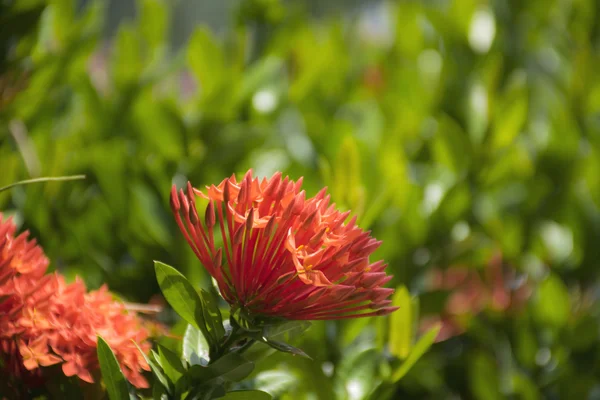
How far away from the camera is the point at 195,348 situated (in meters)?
0.31

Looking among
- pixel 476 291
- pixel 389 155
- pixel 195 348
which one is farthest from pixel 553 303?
pixel 195 348

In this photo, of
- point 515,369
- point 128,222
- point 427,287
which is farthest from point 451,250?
point 128,222

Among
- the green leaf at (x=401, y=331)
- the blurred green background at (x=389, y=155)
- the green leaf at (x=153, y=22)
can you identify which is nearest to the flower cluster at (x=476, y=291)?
the blurred green background at (x=389, y=155)

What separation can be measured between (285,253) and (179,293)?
0.05 metres

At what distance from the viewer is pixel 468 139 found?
2.30ft

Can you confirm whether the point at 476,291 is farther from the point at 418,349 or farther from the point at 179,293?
the point at 179,293

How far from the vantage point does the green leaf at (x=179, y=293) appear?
0.93 ft

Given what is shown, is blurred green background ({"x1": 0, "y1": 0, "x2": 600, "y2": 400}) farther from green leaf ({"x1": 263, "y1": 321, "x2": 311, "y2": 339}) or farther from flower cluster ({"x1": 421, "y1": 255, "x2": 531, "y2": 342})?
green leaf ({"x1": 263, "y1": 321, "x2": 311, "y2": 339})

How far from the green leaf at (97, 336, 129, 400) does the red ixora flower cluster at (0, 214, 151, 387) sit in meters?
0.01

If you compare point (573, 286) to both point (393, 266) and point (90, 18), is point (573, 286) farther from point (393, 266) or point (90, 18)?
point (90, 18)

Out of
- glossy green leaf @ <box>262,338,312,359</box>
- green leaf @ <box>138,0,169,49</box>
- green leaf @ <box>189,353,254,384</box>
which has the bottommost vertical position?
green leaf @ <box>189,353,254,384</box>

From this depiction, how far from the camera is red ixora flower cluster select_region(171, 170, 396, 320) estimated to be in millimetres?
262

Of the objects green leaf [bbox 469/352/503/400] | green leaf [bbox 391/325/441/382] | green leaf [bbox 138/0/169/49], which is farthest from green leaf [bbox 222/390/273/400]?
green leaf [bbox 138/0/169/49]

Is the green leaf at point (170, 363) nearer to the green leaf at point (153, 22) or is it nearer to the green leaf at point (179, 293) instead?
the green leaf at point (179, 293)
